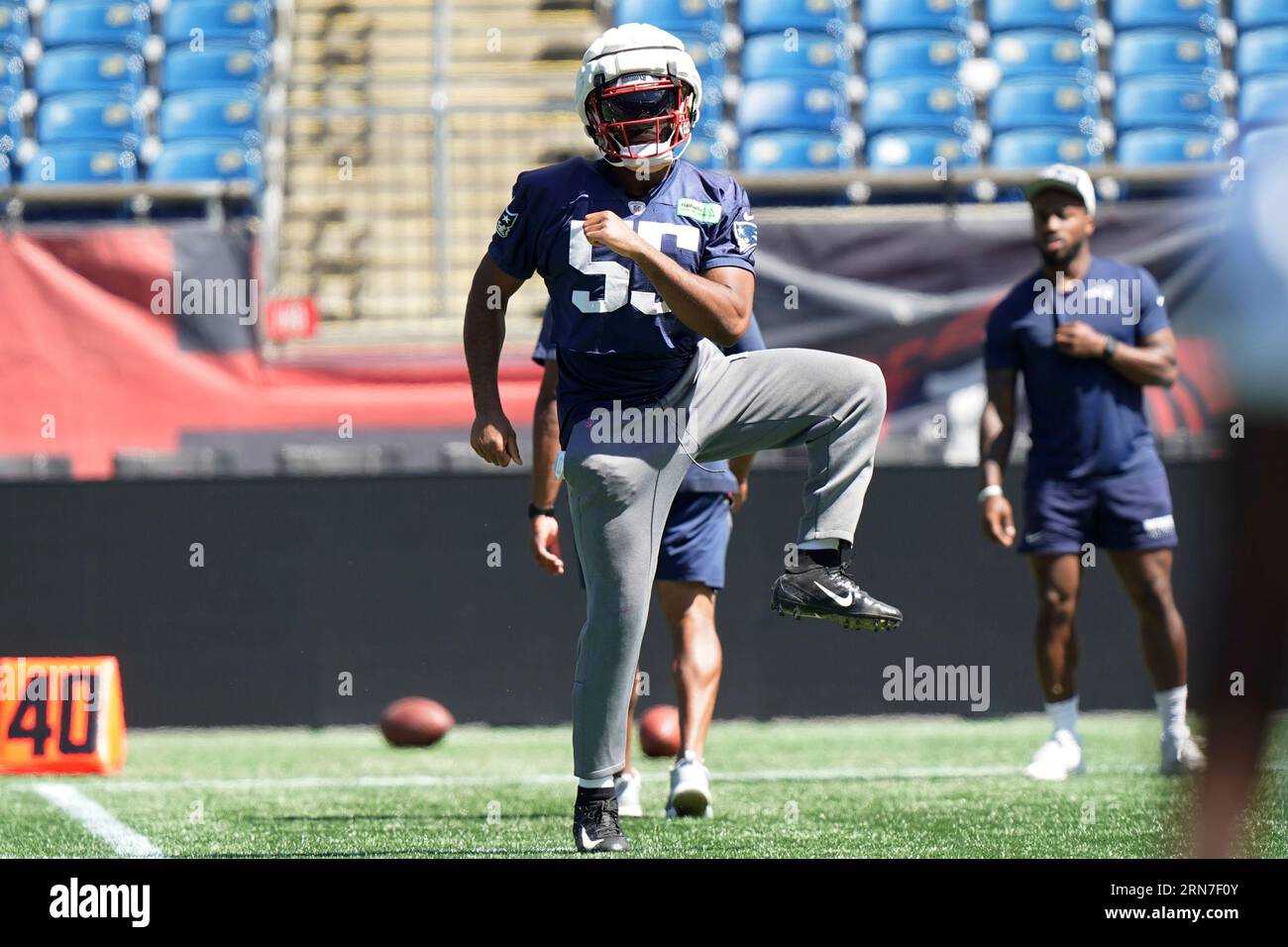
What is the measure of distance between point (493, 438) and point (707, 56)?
895cm

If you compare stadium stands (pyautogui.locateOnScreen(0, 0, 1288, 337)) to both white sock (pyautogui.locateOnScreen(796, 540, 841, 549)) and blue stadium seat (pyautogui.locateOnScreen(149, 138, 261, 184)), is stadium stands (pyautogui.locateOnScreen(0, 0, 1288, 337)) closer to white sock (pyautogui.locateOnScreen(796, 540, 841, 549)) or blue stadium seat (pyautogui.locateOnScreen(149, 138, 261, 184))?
blue stadium seat (pyautogui.locateOnScreen(149, 138, 261, 184))

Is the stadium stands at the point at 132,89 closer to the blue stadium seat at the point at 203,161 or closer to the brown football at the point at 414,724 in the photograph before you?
the blue stadium seat at the point at 203,161

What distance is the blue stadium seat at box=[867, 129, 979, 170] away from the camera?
42.9ft

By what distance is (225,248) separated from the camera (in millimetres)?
10219

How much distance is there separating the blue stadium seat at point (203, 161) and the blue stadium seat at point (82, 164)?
0.64 ft

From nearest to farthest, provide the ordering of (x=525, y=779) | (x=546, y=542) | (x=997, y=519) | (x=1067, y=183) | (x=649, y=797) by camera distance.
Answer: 1. (x=546, y=542)
2. (x=649, y=797)
3. (x=997, y=519)
4. (x=1067, y=183)
5. (x=525, y=779)

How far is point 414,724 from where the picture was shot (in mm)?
9086

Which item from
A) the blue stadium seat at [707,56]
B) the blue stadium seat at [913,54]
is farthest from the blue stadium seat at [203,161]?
the blue stadium seat at [913,54]

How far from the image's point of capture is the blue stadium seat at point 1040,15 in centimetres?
1398

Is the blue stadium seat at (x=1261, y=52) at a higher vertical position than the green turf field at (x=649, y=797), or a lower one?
higher

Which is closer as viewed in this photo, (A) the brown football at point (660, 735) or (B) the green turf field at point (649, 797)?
(B) the green turf field at point (649, 797)

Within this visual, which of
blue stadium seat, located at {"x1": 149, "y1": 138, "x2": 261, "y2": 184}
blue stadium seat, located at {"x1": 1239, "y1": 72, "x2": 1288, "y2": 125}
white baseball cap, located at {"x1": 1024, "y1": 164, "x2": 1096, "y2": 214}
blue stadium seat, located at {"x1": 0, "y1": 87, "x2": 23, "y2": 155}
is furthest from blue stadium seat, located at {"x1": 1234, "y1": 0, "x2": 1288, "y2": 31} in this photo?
blue stadium seat, located at {"x1": 0, "y1": 87, "x2": 23, "y2": 155}

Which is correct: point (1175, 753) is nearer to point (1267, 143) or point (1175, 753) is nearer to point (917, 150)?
point (1267, 143)

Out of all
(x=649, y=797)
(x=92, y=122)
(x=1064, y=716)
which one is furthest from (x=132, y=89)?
(x=1064, y=716)
